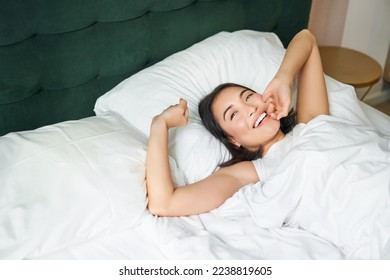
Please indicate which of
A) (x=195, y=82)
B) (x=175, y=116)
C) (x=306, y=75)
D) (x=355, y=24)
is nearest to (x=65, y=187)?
(x=175, y=116)

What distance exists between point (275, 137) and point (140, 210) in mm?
484

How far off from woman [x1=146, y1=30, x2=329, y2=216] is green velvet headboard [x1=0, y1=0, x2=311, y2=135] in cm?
30

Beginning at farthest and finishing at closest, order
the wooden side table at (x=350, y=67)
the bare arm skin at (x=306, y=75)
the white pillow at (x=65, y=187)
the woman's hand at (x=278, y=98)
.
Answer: the wooden side table at (x=350, y=67) < the bare arm skin at (x=306, y=75) < the woman's hand at (x=278, y=98) < the white pillow at (x=65, y=187)

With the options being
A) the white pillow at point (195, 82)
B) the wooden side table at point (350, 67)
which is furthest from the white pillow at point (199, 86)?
the wooden side table at point (350, 67)

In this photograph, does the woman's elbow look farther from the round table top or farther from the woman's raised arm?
the round table top

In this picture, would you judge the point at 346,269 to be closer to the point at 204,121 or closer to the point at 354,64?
the point at 204,121

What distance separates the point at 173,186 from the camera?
1245 millimetres

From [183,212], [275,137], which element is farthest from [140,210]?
[275,137]

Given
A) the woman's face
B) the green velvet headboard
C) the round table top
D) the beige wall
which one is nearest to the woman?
the woman's face

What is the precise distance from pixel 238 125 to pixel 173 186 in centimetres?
27

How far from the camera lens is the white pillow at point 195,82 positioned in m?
1.36

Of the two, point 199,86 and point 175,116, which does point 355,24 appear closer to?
point 199,86

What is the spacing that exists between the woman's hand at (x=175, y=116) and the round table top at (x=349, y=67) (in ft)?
3.49

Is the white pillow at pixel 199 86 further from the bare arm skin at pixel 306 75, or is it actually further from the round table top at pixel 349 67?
the round table top at pixel 349 67
